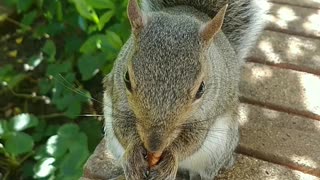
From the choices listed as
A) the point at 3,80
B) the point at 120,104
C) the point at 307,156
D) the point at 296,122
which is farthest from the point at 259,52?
the point at 3,80

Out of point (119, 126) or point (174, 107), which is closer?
point (174, 107)

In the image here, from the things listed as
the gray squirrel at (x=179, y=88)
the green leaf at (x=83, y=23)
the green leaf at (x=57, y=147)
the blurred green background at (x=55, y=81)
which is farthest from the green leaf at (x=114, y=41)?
the green leaf at (x=57, y=147)

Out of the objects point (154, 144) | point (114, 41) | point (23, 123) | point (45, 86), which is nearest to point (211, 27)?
point (154, 144)

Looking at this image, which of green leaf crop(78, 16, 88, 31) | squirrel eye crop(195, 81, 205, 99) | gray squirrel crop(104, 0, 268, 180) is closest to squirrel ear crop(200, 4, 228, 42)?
gray squirrel crop(104, 0, 268, 180)

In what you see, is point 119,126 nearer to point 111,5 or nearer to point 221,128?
point 221,128

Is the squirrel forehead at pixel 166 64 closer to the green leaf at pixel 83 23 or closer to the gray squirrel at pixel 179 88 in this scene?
the gray squirrel at pixel 179 88

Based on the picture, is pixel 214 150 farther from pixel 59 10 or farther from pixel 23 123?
pixel 59 10
